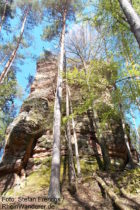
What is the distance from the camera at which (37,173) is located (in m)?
7.61

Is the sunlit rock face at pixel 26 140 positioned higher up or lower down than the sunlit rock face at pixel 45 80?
lower down

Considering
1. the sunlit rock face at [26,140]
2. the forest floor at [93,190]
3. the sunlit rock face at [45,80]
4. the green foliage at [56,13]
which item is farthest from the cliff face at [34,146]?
the green foliage at [56,13]

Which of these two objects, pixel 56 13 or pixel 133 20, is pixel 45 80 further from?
pixel 133 20

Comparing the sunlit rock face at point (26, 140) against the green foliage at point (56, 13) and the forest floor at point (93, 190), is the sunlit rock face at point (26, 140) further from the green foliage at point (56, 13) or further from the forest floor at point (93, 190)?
the green foliage at point (56, 13)

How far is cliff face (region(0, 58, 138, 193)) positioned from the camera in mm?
7754

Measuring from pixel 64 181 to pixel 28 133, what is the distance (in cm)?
382

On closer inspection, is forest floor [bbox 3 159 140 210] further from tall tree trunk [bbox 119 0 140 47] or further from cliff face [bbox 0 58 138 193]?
tall tree trunk [bbox 119 0 140 47]

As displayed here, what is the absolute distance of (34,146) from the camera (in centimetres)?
948

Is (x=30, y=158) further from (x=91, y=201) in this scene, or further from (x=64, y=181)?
(x=91, y=201)

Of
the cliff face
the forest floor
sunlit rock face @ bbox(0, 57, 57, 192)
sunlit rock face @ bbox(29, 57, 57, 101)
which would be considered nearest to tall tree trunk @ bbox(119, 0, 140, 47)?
the forest floor

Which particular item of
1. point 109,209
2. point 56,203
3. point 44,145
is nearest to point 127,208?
point 109,209

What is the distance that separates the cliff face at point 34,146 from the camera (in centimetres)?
775

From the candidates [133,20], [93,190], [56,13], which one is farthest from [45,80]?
[133,20]

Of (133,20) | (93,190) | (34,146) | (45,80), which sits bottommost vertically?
(93,190)
